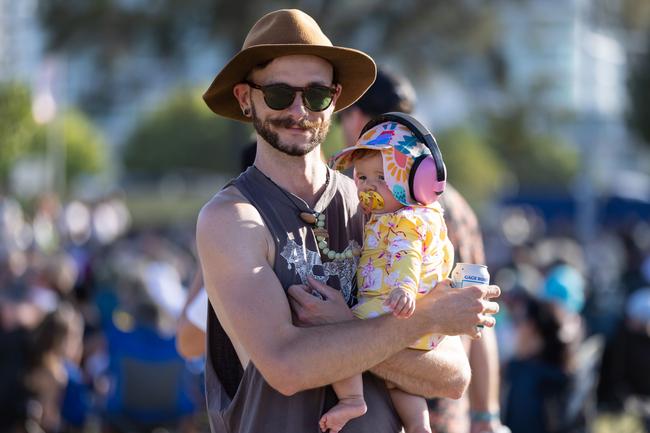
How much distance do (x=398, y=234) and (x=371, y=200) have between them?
0.50ft

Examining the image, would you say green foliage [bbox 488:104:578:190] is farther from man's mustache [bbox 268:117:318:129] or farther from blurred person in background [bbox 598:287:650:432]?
man's mustache [bbox 268:117:318:129]

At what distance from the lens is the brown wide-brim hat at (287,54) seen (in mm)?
3168

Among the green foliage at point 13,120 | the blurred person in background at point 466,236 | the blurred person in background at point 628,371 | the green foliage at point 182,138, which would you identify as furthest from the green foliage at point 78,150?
the blurred person in background at point 466,236

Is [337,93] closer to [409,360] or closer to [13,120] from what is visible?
[409,360]

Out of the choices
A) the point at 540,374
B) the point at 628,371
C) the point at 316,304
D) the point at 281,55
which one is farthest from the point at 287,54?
the point at 628,371

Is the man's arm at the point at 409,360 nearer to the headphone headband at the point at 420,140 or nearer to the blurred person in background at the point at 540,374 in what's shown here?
the headphone headband at the point at 420,140

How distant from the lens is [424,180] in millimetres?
3195

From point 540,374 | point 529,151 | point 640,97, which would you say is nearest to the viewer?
point 540,374

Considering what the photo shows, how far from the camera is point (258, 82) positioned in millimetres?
3221

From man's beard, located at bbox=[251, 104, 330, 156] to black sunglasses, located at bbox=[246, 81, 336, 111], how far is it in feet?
0.14

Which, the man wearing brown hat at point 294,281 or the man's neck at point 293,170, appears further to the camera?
the man's neck at point 293,170

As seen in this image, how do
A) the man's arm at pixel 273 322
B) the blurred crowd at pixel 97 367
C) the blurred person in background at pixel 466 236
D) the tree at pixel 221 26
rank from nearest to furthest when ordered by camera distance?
the man's arm at pixel 273 322, the blurred person in background at pixel 466 236, the blurred crowd at pixel 97 367, the tree at pixel 221 26

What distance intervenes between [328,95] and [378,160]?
0.24 m

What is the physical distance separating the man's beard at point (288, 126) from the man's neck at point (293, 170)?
0.04 metres
